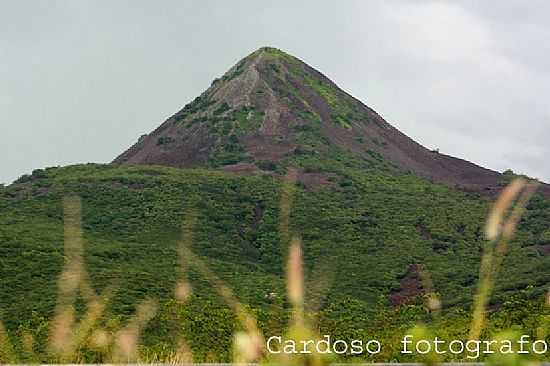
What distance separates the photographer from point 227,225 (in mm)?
56438

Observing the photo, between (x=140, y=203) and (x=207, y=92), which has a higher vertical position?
(x=207, y=92)

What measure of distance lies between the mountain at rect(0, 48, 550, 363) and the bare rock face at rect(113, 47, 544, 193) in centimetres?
28

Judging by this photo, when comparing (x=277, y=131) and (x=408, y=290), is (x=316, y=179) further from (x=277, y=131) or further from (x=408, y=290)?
(x=408, y=290)

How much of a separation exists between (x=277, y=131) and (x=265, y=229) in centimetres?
2967

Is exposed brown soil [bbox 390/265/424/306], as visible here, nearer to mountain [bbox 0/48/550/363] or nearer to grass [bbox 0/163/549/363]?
mountain [bbox 0/48/550/363]

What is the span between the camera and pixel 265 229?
5706cm

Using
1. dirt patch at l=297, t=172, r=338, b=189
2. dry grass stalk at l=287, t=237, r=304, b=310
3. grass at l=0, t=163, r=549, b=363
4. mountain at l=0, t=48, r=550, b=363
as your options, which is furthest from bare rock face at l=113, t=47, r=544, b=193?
dry grass stalk at l=287, t=237, r=304, b=310

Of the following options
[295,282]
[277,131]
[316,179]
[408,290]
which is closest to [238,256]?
[408,290]

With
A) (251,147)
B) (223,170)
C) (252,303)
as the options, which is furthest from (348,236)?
(251,147)

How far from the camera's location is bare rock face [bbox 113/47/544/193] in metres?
80.6

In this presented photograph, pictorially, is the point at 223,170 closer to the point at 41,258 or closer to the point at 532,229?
the point at 532,229

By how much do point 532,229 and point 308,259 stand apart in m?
16.2

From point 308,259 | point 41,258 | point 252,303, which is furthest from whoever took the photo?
point 308,259

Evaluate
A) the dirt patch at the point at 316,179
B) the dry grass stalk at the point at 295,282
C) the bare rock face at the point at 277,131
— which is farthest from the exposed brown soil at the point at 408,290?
the dry grass stalk at the point at 295,282
